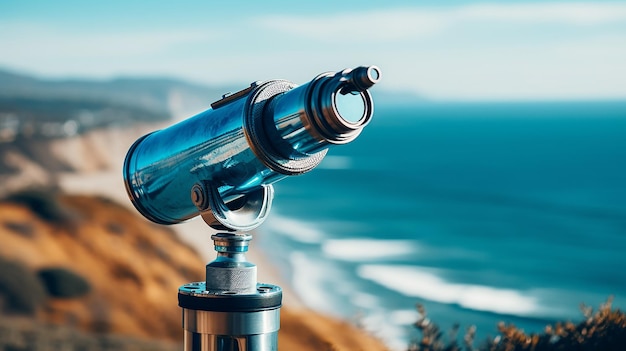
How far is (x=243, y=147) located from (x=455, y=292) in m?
24.4

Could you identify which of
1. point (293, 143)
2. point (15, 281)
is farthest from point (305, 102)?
point (15, 281)

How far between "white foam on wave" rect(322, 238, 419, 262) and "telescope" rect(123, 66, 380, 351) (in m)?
28.2

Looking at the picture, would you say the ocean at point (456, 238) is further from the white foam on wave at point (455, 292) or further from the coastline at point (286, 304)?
the coastline at point (286, 304)

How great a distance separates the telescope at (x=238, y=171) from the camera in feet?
8.46

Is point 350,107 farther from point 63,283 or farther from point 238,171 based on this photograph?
point 63,283

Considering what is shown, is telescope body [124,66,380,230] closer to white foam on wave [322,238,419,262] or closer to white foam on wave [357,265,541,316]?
white foam on wave [357,265,541,316]

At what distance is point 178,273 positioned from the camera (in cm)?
2538

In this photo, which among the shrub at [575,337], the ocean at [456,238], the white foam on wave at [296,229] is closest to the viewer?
the shrub at [575,337]

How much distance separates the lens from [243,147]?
2775mm

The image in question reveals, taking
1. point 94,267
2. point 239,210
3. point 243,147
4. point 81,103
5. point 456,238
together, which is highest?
point 81,103

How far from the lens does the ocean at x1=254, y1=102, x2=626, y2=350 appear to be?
24891 mm


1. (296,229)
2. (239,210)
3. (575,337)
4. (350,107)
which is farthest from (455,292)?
(350,107)

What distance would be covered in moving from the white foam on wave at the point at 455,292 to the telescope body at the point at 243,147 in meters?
21.7

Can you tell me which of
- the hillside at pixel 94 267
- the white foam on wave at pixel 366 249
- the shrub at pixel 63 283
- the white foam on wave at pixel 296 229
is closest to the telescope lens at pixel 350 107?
the hillside at pixel 94 267
